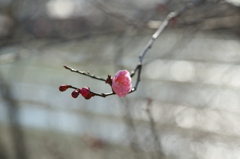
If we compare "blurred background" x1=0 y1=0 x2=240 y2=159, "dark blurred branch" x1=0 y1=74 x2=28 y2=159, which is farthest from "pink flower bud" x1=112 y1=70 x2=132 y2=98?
"dark blurred branch" x1=0 y1=74 x2=28 y2=159

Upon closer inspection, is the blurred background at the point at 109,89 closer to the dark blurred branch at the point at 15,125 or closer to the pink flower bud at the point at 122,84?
the dark blurred branch at the point at 15,125

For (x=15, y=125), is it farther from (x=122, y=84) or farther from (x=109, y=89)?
(x=122, y=84)

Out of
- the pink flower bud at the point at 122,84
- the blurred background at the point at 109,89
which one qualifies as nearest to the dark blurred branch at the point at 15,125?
the blurred background at the point at 109,89

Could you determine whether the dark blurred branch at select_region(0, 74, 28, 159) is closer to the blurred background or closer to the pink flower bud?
the blurred background

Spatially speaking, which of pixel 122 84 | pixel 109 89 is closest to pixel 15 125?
pixel 109 89

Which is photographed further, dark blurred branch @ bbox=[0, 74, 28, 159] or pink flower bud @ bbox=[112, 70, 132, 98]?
dark blurred branch @ bbox=[0, 74, 28, 159]

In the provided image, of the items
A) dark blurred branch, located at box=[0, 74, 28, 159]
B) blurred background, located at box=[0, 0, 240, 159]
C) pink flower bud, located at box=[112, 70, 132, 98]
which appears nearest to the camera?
pink flower bud, located at box=[112, 70, 132, 98]
